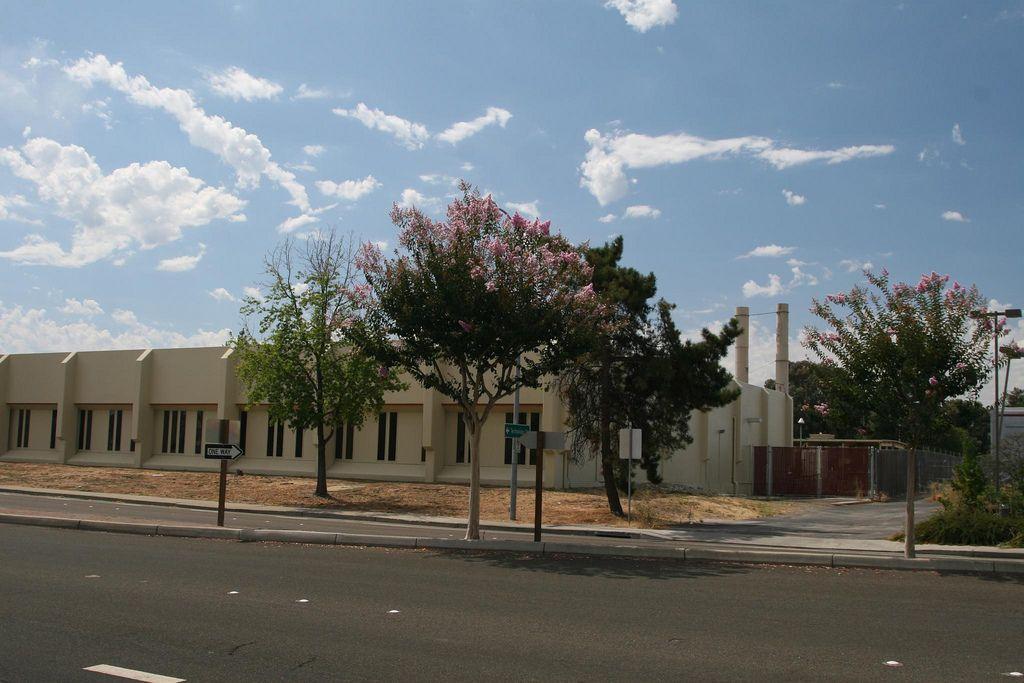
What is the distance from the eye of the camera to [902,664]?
742cm

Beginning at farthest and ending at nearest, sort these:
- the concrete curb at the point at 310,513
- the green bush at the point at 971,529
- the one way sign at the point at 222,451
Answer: the concrete curb at the point at 310,513
the one way sign at the point at 222,451
the green bush at the point at 971,529

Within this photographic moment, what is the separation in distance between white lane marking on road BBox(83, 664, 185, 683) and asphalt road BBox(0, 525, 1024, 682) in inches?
3.9

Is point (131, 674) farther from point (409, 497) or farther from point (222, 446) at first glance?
point (409, 497)

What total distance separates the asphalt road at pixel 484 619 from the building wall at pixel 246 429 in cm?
2001

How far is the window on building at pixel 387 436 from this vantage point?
36.3m

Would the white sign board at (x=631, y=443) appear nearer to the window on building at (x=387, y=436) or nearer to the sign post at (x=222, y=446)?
the sign post at (x=222, y=446)

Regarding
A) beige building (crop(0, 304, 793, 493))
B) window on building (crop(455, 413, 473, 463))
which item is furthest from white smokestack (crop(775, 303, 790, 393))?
window on building (crop(455, 413, 473, 463))

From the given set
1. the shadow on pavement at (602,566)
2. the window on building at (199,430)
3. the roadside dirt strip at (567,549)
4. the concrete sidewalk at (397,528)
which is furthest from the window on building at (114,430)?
the shadow on pavement at (602,566)

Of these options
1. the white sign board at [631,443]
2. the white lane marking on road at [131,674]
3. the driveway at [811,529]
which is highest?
the white sign board at [631,443]

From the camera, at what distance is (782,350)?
61906 millimetres

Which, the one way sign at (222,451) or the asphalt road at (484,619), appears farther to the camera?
the one way sign at (222,451)

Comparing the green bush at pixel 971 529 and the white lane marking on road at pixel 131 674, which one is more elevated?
the green bush at pixel 971 529

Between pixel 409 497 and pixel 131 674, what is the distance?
77.6ft

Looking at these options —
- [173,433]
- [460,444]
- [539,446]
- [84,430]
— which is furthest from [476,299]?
[84,430]
